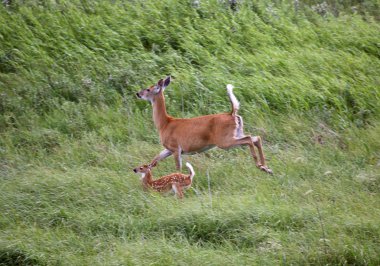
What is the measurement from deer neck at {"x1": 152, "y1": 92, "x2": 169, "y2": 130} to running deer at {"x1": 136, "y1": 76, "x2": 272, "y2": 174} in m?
0.07

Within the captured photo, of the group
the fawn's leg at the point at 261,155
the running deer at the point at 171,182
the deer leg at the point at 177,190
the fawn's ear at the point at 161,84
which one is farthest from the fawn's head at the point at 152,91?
the deer leg at the point at 177,190

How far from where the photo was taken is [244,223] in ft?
25.5

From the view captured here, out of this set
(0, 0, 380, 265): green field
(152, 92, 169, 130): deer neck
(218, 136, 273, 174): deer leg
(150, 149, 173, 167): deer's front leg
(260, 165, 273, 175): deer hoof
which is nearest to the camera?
(0, 0, 380, 265): green field

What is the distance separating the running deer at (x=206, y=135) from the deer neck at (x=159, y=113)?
0.23ft

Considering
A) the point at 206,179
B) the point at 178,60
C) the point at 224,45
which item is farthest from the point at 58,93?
the point at 206,179

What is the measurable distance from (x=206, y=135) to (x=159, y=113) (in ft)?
3.15

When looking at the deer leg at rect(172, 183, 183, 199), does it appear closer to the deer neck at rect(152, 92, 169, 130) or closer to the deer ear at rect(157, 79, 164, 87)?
the deer neck at rect(152, 92, 169, 130)

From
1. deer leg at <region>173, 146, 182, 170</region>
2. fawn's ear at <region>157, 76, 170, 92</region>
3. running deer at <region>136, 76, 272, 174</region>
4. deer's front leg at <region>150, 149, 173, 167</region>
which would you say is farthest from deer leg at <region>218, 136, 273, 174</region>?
fawn's ear at <region>157, 76, 170, 92</region>

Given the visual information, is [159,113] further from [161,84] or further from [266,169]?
[266,169]

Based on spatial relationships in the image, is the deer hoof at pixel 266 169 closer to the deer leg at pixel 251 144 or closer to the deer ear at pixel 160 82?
the deer leg at pixel 251 144

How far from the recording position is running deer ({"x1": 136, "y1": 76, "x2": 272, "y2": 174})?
30.7ft

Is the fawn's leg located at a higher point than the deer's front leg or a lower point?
higher

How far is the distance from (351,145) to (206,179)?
6.76 feet

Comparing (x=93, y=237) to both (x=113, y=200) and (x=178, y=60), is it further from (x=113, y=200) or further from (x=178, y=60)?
(x=178, y=60)
